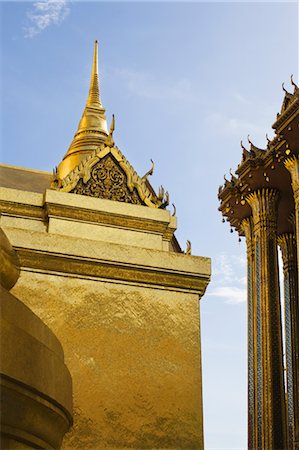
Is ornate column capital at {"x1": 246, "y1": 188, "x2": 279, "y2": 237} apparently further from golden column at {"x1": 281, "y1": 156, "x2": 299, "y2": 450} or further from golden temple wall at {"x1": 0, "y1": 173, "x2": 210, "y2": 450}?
golden temple wall at {"x1": 0, "y1": 173, "x2": 210, "y2": 450}

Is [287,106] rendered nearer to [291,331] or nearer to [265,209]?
[265,209]

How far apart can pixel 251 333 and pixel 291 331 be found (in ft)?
4.21

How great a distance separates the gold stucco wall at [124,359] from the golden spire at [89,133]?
157 inches

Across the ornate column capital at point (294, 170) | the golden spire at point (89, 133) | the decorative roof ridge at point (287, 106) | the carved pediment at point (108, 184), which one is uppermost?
the decorative roof ridge at point (287, 106)

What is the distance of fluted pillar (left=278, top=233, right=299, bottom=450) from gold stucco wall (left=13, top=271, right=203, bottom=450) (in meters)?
8.13

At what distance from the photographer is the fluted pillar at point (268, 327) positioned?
1408cm

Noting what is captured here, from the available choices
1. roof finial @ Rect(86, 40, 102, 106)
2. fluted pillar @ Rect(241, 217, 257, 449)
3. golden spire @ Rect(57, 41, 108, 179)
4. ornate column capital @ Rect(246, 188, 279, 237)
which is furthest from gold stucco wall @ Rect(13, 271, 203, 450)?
ornate column capital @ Rect(246, 188, 279, 237)

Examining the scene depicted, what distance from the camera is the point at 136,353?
20.7 feet

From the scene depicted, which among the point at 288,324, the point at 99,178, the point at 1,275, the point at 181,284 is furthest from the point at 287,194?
the point at 1,275

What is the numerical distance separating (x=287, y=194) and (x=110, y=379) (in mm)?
11119

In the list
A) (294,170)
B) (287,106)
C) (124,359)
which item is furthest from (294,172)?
(124,359)

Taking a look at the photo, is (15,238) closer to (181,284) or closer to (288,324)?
(181,284)

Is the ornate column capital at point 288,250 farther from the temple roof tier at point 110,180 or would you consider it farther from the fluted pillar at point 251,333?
the temple roof tier at point 110,180

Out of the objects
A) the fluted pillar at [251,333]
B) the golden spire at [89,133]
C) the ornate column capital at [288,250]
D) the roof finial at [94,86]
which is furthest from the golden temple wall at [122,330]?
the ornate column capital at [288,250]
